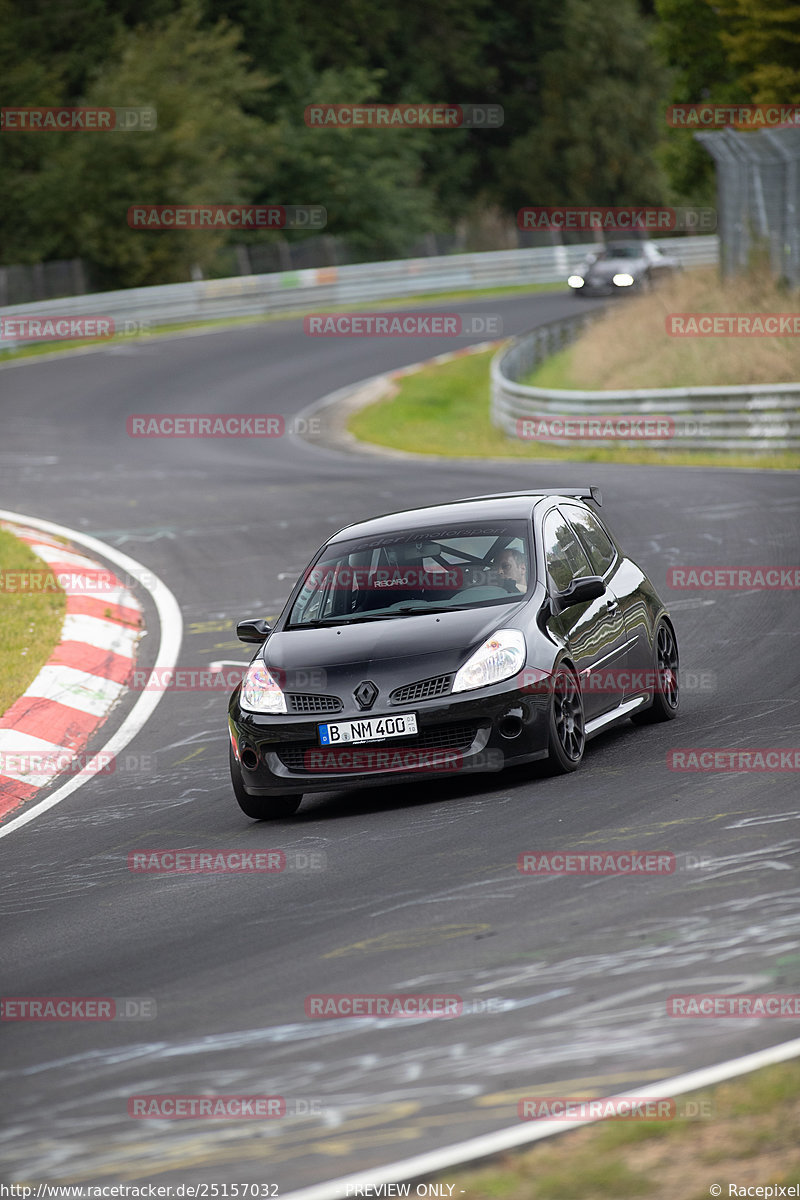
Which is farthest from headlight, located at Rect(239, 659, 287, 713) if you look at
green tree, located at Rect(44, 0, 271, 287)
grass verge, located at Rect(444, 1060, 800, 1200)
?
green tree, located at Rect(44, 0, 271, 287)

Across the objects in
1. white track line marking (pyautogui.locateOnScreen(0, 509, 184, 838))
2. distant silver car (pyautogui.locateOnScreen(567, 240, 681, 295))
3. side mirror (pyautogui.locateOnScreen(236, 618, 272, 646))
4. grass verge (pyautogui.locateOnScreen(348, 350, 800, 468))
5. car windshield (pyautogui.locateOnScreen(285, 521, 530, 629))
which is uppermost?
car windshield (pyautogui.locateOnScreen(285, 521, 530, 629))

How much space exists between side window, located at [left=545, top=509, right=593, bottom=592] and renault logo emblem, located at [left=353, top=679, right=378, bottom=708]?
1.48 meters

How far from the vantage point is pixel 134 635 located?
14.5 m

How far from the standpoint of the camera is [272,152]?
61.6 metres

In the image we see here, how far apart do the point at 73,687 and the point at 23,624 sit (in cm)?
219

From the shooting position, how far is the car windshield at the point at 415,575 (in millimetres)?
9422

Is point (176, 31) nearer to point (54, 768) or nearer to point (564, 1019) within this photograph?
point (54, 768)

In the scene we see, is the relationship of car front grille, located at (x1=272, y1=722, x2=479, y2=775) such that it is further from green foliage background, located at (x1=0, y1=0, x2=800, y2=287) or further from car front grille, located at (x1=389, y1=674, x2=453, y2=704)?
green foliage background, located at (x1=0, y1=0, x2=800, y2=287)

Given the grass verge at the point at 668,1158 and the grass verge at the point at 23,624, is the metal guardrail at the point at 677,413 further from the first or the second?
the grass verge at the point at 668,1158

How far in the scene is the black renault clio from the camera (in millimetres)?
8625

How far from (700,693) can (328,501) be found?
10434mm

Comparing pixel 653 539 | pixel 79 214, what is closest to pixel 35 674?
pixel 653 539

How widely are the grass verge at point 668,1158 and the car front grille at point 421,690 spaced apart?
410 cm

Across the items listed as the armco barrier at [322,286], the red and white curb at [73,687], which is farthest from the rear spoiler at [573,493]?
the armco barrier at [322,286]
